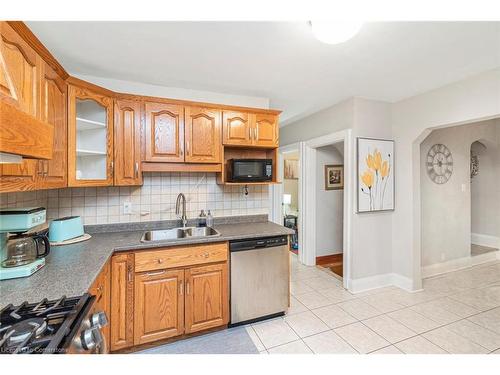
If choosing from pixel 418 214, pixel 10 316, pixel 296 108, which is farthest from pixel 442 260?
pixel 10 316

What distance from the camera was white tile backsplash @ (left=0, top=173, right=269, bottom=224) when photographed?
2.15 metres

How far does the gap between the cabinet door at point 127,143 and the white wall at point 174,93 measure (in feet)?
1.03

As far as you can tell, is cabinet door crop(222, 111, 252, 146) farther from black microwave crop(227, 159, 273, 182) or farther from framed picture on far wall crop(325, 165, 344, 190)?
framed picture on far wall crop(325, 165, 344, 190)

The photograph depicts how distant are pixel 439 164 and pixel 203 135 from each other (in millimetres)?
3388

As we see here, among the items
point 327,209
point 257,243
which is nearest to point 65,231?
point 257,243

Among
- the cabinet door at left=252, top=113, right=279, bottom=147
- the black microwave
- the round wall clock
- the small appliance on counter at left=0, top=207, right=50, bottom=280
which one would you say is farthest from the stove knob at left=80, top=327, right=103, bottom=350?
the round wall clock

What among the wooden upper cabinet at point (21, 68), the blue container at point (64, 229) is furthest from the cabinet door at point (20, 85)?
the blue container at point (64, 229)

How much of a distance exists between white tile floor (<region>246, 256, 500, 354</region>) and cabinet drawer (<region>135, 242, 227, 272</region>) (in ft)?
2.60

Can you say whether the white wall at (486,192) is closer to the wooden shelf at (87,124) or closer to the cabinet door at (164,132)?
the cabinet door at (164,132)

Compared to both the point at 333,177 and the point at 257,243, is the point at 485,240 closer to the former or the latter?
the point at 333,177

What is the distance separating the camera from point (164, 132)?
221 centimetres

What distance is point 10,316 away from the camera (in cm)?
88

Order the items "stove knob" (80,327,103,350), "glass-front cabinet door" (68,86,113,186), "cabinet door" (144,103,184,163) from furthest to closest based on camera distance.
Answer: "cabinet door" (144,103,184,163) < "glass-front cabinet door" (68,86,113,186) < "stove knob" (80,327,103,350)

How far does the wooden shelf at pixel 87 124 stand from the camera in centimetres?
193
